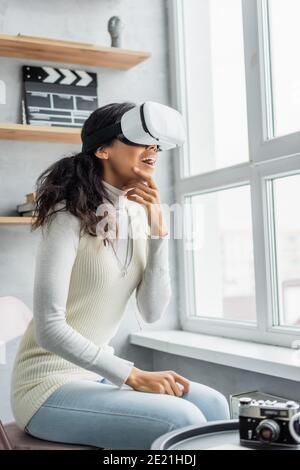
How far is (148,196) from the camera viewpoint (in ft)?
5.65

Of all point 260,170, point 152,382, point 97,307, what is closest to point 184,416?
point 152,382

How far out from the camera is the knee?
4.44ft

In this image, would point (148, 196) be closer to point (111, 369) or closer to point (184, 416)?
point (111, 369)

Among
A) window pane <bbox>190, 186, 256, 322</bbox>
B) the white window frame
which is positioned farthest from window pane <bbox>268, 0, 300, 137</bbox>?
window pane <bbox>190, 186, 256, 322</bbox>

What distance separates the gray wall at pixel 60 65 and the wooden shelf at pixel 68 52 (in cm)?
5

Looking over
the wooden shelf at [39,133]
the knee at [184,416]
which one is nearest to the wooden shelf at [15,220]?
the wooden shelf at [39,133]

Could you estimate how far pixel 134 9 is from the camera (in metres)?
2.89

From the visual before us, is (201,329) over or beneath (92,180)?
beneath

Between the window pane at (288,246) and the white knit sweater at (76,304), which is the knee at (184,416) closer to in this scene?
the white knit sweater at (76,304)

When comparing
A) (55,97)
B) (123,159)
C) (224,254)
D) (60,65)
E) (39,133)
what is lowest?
(224,254)

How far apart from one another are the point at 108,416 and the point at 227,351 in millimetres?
927
